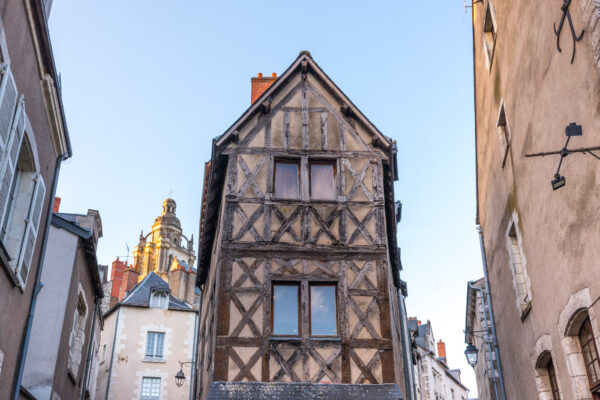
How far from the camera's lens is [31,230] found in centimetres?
728

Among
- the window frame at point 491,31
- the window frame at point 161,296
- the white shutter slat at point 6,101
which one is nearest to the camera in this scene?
the white shutter slat at point 6,101

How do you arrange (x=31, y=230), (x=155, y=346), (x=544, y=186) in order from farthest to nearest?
(x=155, y=346)
(x=544, y=186)
(x=31, y=230)

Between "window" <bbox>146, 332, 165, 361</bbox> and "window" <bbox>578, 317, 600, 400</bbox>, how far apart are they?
21.9 metres

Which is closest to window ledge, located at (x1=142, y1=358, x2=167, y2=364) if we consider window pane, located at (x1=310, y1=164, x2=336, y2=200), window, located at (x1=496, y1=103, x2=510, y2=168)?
window pane, located at (x1=310, y1=164, x2=336, y2=200)

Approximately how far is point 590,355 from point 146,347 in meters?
22.4

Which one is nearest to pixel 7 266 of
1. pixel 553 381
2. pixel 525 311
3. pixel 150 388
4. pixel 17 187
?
pixel 17 187

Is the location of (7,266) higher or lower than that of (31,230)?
lower

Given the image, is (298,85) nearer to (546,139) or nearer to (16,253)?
(546,139)

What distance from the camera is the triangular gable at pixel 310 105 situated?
11.9 m

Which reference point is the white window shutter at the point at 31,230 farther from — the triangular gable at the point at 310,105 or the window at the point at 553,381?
the window at the point at 553,381

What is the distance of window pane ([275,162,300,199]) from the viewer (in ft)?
37.7

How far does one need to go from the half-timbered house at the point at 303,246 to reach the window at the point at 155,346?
15.7 meters

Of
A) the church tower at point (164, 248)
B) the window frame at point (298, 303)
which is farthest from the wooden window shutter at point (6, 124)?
the church tower at point (164, 248)

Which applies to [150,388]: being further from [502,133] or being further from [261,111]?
[502,133]
